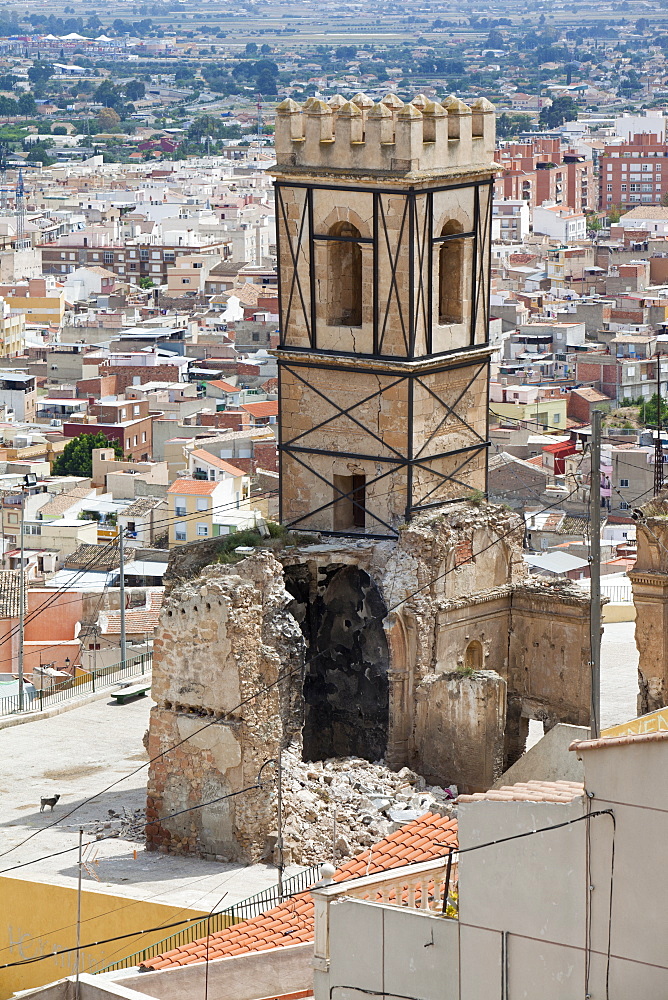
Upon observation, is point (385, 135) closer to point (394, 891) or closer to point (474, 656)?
point (474, 656)

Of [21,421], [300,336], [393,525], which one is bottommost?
[21,421]

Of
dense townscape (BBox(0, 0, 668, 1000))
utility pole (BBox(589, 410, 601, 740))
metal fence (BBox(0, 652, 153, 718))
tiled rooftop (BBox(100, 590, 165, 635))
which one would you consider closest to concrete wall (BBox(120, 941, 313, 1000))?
dense townscape (BBox(0, 0, 668, 1000))

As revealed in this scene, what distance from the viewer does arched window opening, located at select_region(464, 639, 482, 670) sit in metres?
24.5

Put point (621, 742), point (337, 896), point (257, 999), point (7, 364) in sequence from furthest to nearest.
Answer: point (7, 364), point (257, 999), point (337, 896), point (621, 742)

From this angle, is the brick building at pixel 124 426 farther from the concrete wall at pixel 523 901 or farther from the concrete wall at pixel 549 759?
the concrete wall at pixel 523 901

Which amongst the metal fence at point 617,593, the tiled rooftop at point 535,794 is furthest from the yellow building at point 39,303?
the tiled rooftop at point 535,794

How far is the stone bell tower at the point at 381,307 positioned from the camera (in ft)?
78.6

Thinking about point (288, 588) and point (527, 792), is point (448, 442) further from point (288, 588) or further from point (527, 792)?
point (527, 792)

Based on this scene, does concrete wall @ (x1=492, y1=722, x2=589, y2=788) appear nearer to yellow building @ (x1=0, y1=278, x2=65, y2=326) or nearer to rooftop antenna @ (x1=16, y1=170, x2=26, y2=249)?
yellow building @ (x1=0, y1=278, x2=65, y2=326)

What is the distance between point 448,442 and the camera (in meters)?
24.7

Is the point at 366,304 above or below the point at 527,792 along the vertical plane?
above

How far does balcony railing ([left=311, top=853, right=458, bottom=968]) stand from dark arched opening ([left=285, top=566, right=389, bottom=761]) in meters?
8.61

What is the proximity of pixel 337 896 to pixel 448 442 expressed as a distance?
1042 centimetres

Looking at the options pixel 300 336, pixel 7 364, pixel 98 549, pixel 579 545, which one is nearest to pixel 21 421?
pixel 7 364
